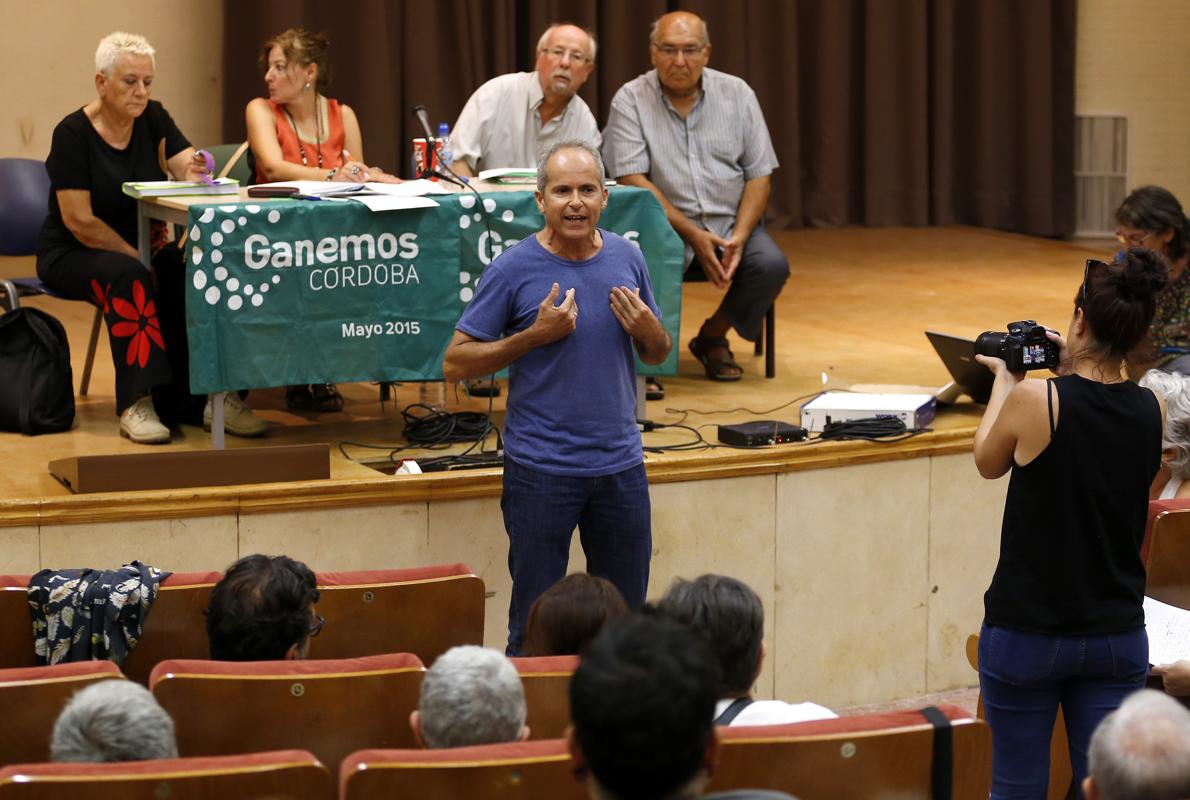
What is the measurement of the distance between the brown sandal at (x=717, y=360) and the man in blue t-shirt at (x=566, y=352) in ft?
6.53

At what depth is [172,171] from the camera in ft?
15.5

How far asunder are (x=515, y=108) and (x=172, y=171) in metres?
1.13

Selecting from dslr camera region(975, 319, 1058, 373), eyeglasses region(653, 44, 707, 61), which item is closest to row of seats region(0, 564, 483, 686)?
dslr camera region(975, 319, 1058, 373)

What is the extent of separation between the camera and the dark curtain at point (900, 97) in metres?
8.59

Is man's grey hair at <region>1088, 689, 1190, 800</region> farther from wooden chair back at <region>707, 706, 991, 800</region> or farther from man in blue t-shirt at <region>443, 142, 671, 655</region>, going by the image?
man in blue t-shirt at <region>443, 142, 671, 655</region>

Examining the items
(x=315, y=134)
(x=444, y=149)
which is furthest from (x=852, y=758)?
(x=315, y=134)

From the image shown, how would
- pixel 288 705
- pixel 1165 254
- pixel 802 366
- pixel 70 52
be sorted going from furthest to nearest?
pixel 70 52
pixel 802 366
pixel 1165 254
pixel 288 705

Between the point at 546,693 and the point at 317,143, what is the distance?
301 centimetres

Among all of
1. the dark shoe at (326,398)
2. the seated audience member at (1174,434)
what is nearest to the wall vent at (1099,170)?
the dark shoe at (326,398)

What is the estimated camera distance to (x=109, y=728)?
6.93ft

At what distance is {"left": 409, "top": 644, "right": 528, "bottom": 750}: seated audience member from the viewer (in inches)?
86.9

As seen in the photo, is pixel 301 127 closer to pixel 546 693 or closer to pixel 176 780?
pixel 546 693

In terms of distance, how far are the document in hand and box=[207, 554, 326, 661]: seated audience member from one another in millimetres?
1892

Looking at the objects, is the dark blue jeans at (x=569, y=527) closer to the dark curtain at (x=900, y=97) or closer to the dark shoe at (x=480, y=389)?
the dark shoe at (x=480, y=389)
